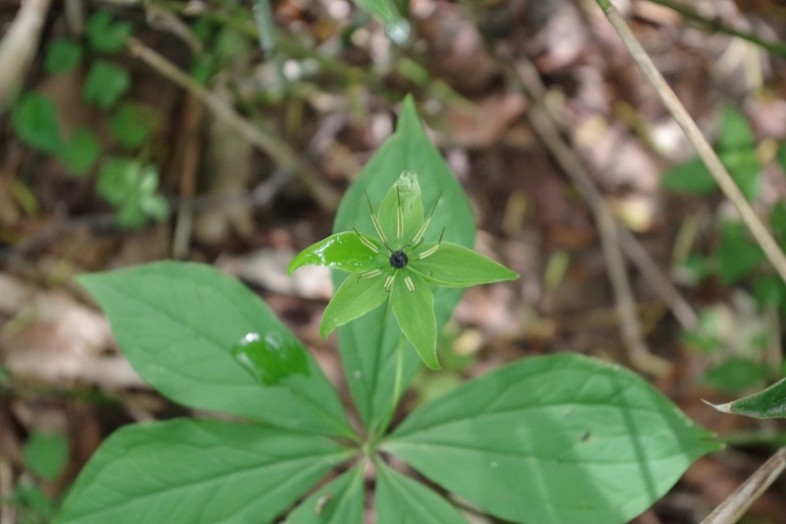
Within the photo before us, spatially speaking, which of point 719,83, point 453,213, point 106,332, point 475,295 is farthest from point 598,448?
point 719,83

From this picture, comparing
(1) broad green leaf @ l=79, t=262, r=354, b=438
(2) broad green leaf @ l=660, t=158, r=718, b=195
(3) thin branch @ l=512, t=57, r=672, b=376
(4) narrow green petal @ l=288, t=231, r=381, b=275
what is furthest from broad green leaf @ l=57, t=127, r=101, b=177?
(2) broad green leaf @ l=660, t=158, r=718, b=195

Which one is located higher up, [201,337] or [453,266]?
[201,337]

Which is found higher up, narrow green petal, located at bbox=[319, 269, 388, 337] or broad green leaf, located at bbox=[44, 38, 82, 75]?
broad green leaf, located at bbox=[44, 38, 82, 75]

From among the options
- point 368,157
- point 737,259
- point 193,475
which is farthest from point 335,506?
point 737,259

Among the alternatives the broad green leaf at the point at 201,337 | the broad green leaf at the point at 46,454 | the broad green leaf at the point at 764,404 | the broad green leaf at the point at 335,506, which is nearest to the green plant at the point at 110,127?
the broad green leaf at the point at 46,454

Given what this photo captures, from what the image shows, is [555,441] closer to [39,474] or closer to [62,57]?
[39,474]

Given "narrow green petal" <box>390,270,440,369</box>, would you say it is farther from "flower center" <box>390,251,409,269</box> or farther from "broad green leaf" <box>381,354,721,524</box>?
"broad green leaf" <box>381,354,721,524</box>

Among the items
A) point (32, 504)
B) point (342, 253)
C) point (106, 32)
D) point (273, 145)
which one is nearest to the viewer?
point (342, 253)
